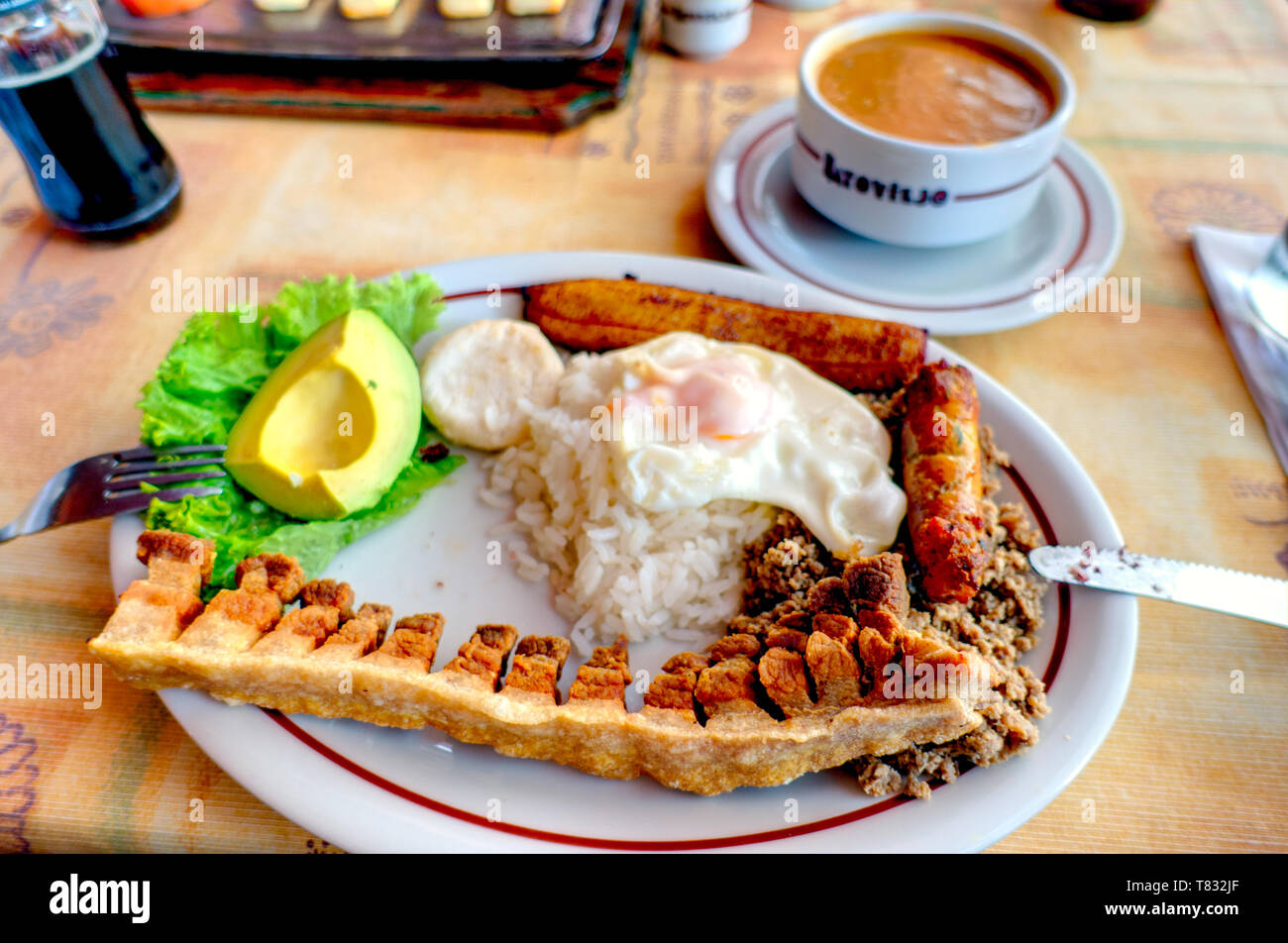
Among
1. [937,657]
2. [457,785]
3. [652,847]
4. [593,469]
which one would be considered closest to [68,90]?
[593,469]

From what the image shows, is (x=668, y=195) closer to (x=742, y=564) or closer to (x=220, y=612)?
(x=742, y=564)

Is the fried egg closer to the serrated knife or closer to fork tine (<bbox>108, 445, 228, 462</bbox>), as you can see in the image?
the serrated knife

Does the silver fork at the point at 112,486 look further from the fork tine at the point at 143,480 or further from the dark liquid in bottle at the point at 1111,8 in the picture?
the dark liquid in bottle at the point at 1111,8

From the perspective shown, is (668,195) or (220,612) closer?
(220,612)

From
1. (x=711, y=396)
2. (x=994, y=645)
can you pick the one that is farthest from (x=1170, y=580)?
(x=711, y=396)

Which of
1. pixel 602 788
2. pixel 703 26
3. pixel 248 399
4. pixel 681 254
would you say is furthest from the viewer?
pixel 703 26

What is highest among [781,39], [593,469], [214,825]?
[781,39]

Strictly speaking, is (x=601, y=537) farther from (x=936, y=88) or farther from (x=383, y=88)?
(x=383, y=88)
